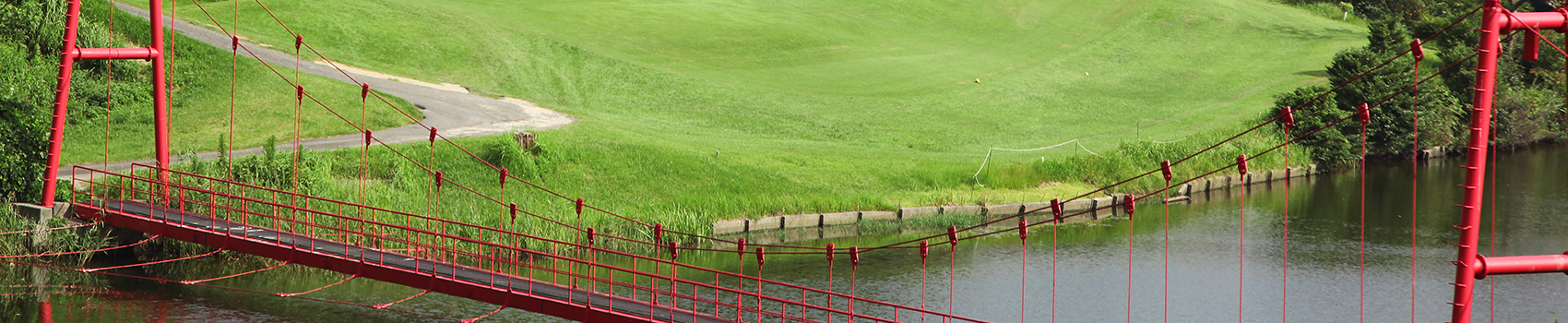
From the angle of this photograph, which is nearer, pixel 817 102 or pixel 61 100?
pixel 61 100

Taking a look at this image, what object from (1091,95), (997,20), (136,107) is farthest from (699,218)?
(997,20)

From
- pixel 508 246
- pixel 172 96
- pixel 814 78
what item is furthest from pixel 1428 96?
pixel 172 96

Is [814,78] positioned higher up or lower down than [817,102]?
higher up

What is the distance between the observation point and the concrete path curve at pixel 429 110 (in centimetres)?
3559

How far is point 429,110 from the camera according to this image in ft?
135

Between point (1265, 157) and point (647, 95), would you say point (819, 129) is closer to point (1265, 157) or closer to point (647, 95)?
point (647, 95)

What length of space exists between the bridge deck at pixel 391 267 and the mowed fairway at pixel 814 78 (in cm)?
991

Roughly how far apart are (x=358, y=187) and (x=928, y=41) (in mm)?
39725

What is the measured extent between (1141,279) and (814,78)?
2843cm

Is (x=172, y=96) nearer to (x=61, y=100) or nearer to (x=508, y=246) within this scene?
(x=61, y=100)

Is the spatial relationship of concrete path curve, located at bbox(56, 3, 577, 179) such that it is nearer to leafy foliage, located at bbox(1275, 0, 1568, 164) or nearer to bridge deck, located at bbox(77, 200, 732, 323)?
bridge deck, located at bbox(77, 200, 732, 323)

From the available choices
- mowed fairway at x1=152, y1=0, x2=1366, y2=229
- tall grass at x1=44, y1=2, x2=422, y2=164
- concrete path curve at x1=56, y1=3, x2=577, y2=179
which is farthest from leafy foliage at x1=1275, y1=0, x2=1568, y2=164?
tall grass at x1=44, y1=2, x2=422, y2=164

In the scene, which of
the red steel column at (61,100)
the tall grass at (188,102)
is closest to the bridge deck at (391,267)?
the red steel column at (61,100)

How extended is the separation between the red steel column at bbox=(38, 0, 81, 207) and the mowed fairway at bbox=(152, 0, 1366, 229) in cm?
1064
